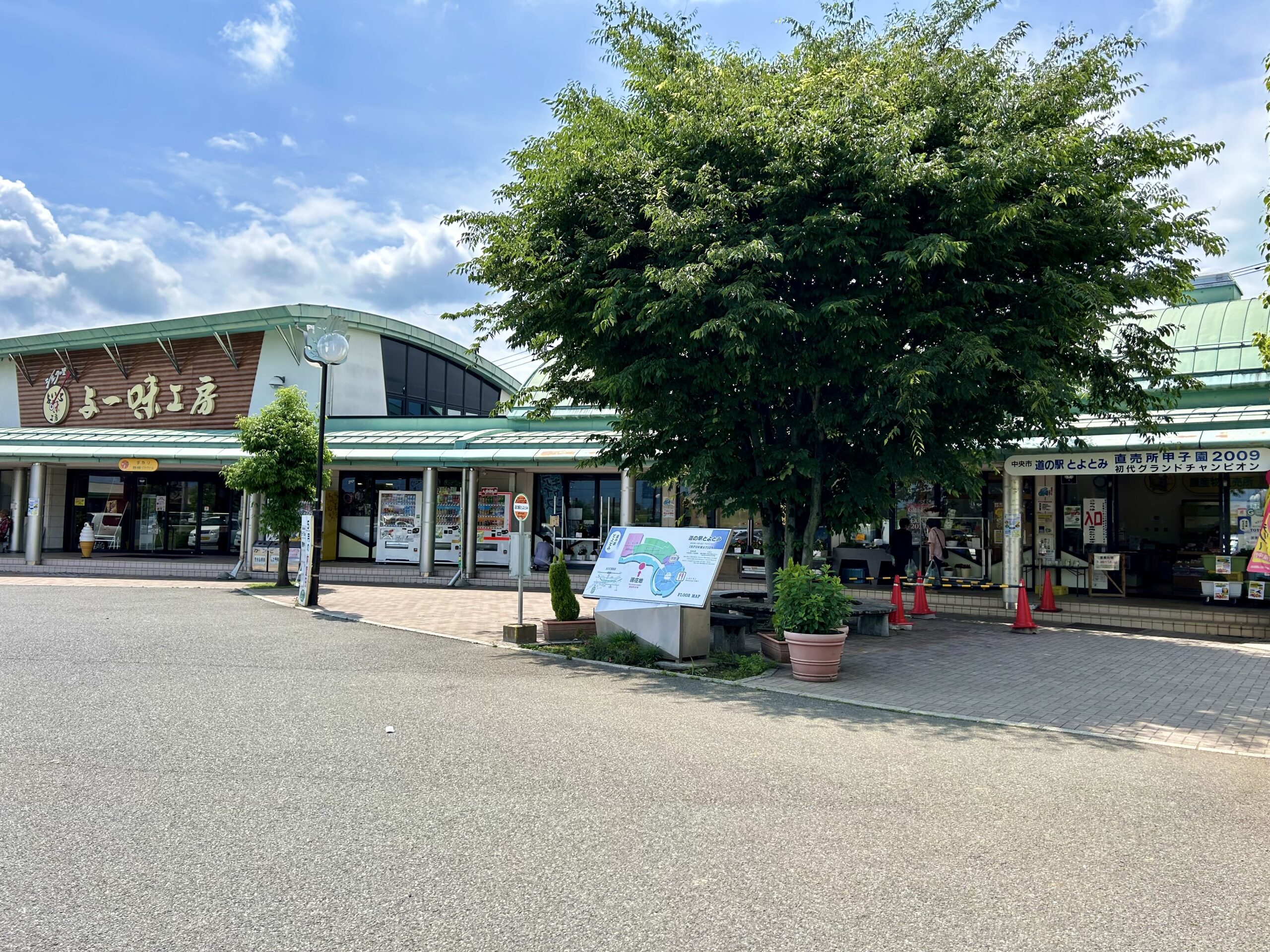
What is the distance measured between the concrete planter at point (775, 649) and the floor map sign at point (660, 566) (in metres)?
0.91

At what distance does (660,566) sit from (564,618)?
82.6 inches

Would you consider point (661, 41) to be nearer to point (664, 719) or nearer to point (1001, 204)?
point (1001, 204)

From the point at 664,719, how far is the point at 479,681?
8.32 feet

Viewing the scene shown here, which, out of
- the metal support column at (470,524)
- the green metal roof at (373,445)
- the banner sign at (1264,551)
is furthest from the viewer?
the metal support column at (470,524)

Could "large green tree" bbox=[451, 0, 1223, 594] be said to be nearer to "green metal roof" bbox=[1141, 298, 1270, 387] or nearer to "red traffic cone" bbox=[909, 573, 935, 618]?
"red traffic cone" bbox=[909, 573, 935, 618]

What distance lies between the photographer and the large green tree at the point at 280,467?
793 inches

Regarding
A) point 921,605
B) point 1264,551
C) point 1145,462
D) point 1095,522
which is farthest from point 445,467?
point 1264,551

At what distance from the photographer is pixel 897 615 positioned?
1497 centimetres

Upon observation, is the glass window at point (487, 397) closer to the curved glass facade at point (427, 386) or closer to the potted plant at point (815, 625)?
the curved glass facade at point (427, 386)

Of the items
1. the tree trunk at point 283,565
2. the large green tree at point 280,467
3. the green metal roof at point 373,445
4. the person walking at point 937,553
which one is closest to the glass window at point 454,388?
the green metal roof at point 373,445

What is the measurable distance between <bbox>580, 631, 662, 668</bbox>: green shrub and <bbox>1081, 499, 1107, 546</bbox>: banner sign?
12.4 meters

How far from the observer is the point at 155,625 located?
1329cm

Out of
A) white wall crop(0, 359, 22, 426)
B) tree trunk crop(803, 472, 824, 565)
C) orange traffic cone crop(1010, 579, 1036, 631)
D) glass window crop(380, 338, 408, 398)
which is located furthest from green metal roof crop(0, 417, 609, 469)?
orange traffic cone crop(1010, 579, 1036, 631)

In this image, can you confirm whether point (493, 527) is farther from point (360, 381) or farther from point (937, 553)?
point (937, 553)
